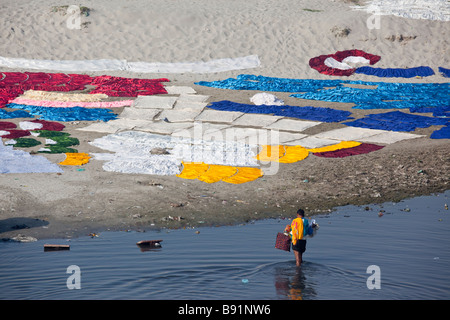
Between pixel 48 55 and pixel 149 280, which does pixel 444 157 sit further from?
pixel 48 55

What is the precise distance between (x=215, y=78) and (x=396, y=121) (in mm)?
10024

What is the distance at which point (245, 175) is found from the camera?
1577 cm

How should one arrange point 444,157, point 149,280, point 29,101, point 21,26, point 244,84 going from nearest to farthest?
1. point 149,280
2. point 444,157
3. point 29,101
4. point 244,84
5. point 21,26

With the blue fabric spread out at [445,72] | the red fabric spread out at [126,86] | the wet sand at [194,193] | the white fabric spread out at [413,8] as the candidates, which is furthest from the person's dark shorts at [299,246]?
the white fabric spread out at [413,8]

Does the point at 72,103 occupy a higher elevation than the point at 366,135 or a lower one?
higher

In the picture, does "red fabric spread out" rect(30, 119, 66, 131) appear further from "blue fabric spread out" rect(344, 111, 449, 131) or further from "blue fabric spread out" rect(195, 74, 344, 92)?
"blue fabric spread out" rect(344, 111, 449, 131)

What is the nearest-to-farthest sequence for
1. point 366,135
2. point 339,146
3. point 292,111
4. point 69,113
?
1. point 339,146
2. point 366,135
3. point 69,113
4. point 292,111

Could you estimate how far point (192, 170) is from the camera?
52.6ft

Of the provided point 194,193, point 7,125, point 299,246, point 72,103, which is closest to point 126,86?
point 72,103

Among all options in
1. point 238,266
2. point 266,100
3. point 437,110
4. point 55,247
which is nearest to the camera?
point 238,266

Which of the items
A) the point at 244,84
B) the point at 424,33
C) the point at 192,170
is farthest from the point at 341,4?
the point at 192,170

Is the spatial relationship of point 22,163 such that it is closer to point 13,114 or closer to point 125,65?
point 13,114

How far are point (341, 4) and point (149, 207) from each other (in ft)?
95.9

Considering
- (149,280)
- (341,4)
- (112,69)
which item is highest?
(341,4)
